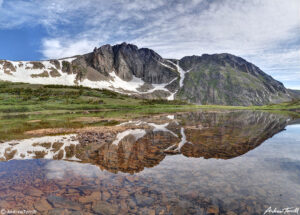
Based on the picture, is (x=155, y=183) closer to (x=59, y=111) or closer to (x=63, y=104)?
(x=59, y=111)

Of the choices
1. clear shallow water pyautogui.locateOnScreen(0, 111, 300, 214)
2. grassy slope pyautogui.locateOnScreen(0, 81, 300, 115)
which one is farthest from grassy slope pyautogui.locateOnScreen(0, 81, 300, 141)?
clear shallow water pyautogui.locateOnScreen(0, 111, 300, 214)

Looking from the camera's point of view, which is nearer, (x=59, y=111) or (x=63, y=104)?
(x=59, y=111)

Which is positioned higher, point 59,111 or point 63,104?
point 63,104

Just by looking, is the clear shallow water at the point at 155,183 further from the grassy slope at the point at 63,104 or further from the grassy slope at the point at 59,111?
the grassy slope at the point at 63,104

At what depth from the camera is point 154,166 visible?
11.6m

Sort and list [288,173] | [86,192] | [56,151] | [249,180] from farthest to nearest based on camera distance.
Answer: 1. [56,151]
2. [288,173]
3. [249,180]
4. [86,192]

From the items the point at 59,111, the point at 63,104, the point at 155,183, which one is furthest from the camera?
the point at 63,104

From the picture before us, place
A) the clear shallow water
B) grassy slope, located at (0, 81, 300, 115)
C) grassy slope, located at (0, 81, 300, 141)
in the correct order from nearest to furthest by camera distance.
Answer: the clear shallow water < grassy slope, located at (0, 81, 300, 141) < grassy slope, located at (0, 81, 300, 115)

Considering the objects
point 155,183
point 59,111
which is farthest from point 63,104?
point 155,183

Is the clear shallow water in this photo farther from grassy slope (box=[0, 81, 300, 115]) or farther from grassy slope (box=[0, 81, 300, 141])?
grassy slope (box=[0, 81, 300, 115])

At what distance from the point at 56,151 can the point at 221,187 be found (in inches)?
516

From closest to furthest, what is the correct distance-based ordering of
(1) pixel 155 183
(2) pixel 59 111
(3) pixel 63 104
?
(1) pixel 155 183, (2) pixel 59 111, (3) pixel 63 104

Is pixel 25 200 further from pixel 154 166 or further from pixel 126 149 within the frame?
pixel 126 149

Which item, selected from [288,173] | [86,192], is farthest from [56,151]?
[288,173]
